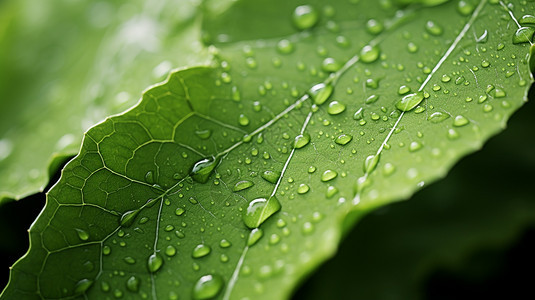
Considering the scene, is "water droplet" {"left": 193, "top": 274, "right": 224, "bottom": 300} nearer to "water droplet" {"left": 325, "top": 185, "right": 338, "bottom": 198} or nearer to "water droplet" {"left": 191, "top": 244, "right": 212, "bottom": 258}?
"water droplet" {"left": 191, "top": 244, "right": 212, "bottom": 258}

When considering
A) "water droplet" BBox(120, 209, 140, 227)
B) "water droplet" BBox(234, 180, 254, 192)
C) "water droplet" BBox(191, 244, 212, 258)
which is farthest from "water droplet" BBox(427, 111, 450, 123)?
"water droplet" BBox(120, 209, 140, 227)

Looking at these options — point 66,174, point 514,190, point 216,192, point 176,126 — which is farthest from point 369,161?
point 514,190

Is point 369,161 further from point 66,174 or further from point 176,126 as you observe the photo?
point 66,174

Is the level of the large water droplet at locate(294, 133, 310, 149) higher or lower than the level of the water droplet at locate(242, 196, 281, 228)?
higher

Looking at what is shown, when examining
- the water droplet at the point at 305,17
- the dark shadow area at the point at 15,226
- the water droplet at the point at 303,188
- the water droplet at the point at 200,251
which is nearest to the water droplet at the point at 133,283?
the water droplet at the point at 200,251

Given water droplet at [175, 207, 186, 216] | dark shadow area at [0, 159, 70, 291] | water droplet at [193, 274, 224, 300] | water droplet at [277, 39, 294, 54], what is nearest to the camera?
water droplet at [193, 274, 224, 300]

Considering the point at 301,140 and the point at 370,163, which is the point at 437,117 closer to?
the point at 370,163

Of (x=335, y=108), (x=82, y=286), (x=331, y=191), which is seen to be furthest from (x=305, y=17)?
(x=82, y=286)
